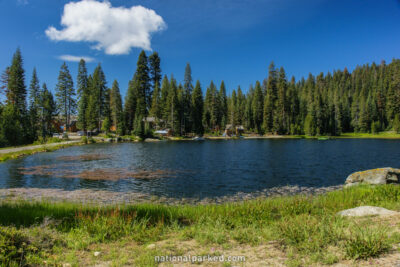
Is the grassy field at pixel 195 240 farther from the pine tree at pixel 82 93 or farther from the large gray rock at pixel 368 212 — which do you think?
the pine tree at pixel 82 93

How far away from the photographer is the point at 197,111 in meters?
89.6

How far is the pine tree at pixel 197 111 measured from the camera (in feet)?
291

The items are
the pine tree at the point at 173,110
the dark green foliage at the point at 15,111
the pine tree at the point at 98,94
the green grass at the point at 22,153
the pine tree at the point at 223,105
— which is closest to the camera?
the green grass at the point at 22,153

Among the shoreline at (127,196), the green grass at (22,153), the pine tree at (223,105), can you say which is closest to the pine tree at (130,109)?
the green grass at (22,153)

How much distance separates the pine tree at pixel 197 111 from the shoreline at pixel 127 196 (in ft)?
242

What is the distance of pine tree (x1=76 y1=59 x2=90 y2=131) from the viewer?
68875mm

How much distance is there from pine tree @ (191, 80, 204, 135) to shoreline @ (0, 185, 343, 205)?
7366cm

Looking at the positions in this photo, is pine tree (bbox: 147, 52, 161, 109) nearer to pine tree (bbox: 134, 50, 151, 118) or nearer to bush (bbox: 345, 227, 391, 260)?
pine tree (bbox: 134, 50, 151, 118)

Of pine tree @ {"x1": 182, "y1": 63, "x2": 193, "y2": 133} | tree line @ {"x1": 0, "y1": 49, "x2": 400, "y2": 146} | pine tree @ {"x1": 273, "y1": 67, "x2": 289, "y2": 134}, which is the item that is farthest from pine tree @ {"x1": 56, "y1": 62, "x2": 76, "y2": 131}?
pine tree @ {"x1": 273, "y1": 67, "x2": 289, "y2": 134}

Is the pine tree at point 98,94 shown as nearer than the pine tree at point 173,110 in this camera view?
Yes

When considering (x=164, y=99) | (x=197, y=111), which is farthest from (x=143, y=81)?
(x=197, y=111)

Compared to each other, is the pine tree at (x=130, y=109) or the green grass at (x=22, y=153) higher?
the pine tree at (x=130, y=109)

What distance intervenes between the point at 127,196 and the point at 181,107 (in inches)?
2875

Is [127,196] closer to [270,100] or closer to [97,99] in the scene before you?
[97,99]
